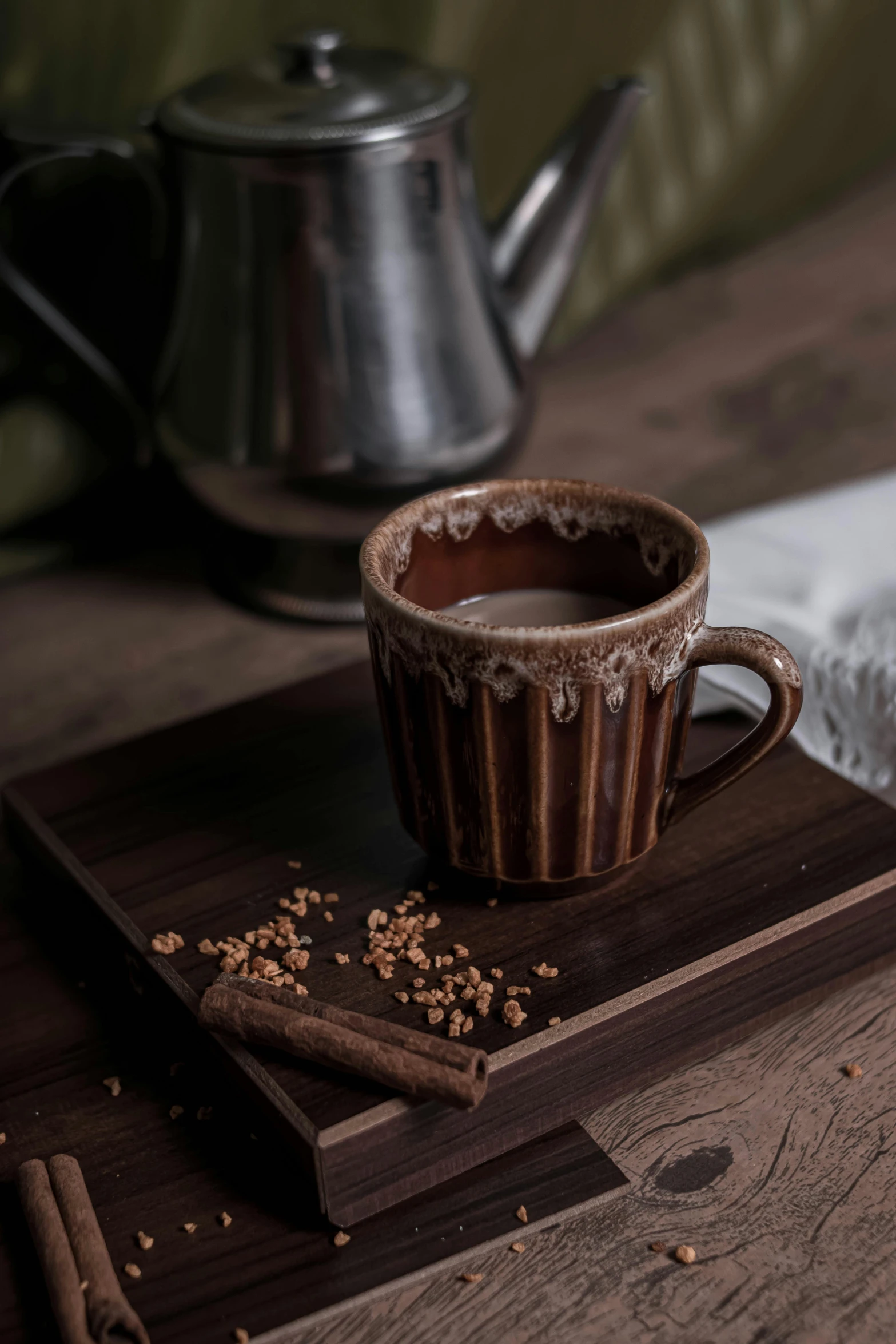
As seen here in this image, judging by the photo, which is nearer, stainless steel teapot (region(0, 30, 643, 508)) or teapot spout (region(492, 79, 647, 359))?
stainless steel teapot (region(0, 30, 643, 508))

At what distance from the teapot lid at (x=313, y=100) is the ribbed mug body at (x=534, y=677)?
0.25m

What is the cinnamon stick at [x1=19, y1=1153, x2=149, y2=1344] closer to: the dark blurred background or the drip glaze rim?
the drip glaze rim

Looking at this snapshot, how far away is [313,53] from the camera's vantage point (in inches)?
27.7

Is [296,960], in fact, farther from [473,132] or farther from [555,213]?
[473,132]

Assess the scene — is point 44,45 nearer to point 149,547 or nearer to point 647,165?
point 149,547

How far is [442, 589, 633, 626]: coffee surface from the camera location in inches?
20.7

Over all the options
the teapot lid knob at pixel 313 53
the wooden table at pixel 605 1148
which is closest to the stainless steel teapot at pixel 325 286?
the teapot lid knob at pixel 313 53

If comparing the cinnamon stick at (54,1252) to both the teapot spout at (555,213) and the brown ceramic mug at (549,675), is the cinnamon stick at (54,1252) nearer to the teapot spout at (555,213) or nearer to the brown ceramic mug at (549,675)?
the brown ceramic mug at (549,675)

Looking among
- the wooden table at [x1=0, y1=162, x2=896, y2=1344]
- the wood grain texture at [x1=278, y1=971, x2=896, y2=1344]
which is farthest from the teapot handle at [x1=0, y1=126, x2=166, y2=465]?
the wood grain texture at [x1=278, y1=971, x2=896, y2=1344]

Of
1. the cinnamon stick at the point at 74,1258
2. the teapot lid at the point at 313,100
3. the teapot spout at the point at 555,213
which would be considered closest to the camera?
the cinnamon stick at the point at 74,1258

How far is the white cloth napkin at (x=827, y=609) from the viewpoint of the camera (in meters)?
0.61

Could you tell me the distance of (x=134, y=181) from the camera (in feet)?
2.72

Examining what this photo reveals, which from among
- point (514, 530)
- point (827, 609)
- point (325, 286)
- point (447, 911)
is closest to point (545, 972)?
point (447, 911)

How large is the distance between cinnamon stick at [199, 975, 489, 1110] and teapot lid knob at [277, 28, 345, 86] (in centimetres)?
48
